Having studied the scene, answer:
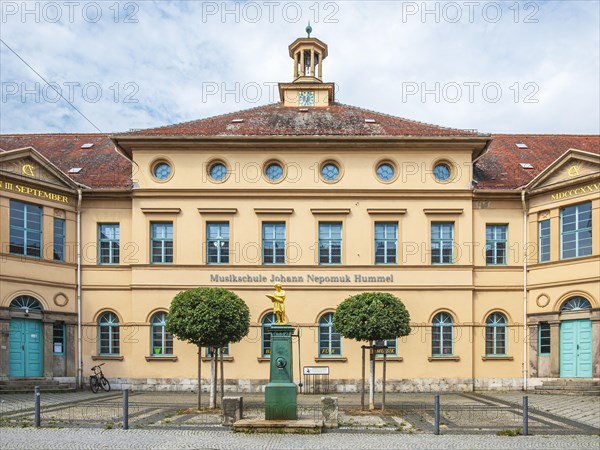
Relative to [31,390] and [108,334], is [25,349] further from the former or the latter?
[108,334]

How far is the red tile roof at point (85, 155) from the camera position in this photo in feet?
87.0

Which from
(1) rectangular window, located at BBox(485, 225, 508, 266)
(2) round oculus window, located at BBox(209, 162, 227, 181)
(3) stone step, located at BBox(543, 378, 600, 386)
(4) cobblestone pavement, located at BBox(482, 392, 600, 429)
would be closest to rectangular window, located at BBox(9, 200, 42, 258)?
(2) round oculus window, located at BBox(209, 162, 227, 181)

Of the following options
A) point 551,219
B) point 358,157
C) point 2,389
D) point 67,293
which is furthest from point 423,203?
point 2,389

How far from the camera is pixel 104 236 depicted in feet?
85.5

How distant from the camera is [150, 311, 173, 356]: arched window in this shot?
25.0m

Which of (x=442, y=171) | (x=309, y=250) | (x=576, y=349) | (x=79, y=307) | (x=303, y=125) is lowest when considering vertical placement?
(x=576, y=349)

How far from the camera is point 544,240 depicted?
83.0 ft

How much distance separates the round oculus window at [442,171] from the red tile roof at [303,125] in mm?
1292

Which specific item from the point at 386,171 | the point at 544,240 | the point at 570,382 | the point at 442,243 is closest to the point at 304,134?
the point at 386,171

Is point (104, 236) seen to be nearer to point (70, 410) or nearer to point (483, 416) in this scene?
point (70, 410)

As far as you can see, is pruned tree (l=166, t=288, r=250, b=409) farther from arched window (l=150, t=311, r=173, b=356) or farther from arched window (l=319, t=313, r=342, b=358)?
arched window (l=319, t=313, r=342, b=358)

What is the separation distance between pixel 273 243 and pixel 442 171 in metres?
7.22

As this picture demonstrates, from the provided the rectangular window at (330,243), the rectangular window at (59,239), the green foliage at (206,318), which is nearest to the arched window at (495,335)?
the rectangular window at (330,243)

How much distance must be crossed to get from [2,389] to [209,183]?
33.9 ft
